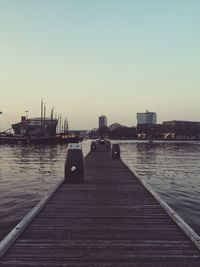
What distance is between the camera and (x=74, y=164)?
59.9 ft

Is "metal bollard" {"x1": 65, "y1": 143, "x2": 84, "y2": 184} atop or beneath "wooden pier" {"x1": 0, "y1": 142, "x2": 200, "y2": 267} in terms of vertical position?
atop

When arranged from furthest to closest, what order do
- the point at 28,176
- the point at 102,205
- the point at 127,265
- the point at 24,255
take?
the point at 28,176 < the point at 102,205 < the point at 24,255 < the point at 127,265

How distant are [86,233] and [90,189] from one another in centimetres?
757

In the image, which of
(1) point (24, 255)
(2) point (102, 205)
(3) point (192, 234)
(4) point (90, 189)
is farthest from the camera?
(4) point (90, 189)

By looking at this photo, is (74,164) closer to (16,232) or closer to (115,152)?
(16,232)

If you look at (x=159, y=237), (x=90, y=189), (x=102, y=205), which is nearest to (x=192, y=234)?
(x=159, y=237)

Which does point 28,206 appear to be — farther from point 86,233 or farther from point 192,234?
point 192,234

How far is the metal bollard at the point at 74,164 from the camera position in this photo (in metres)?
18.1

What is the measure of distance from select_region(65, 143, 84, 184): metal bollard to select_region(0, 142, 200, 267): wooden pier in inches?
158

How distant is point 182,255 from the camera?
794cm

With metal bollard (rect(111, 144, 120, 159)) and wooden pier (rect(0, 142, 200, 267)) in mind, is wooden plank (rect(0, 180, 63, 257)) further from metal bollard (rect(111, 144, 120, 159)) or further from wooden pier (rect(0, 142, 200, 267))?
metal bollard (rect(111, 144, 120, 159))

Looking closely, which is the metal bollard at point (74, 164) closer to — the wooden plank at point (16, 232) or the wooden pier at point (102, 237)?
the wooden pier at point (102, 237)

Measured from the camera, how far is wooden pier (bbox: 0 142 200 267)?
25.0ft

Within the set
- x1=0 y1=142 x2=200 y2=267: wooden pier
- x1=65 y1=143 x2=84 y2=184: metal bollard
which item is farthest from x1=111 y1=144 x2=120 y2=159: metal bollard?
x1=0 y1=142 x2=200 y2=267: wooden pier
